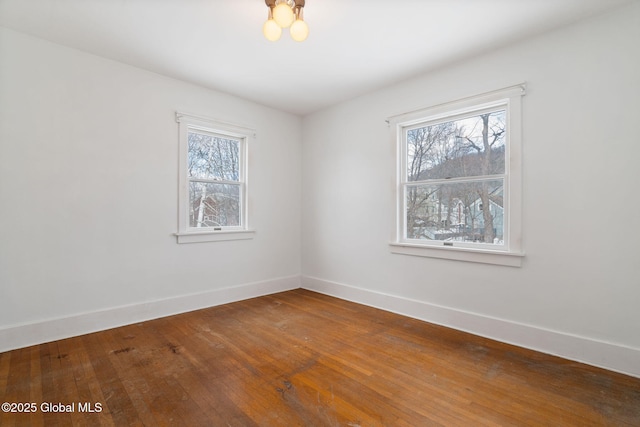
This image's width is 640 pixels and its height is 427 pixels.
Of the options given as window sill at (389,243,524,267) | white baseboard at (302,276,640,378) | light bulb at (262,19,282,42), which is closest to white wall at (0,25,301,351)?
light bulb at (262,19,282,42)

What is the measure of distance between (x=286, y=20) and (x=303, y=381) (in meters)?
2.54

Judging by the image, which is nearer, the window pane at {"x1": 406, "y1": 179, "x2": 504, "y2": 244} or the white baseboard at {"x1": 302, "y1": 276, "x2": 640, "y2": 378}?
the white baseboard at {"x1": 302, "y1": 276, "x2": 640, "y2": 378}

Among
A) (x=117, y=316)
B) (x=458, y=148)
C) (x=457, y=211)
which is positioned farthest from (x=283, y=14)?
(x=117, y=316)

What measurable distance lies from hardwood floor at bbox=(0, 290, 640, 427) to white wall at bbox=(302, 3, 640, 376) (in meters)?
0.28

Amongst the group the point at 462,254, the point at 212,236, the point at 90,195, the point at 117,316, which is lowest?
the point at 117,316

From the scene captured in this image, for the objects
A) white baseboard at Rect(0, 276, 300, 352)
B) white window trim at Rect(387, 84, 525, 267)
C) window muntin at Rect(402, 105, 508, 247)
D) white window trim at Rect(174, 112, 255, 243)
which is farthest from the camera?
white window trim at Rect(174, 112, 255, 243)

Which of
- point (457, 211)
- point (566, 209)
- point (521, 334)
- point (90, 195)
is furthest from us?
point (457, 211)

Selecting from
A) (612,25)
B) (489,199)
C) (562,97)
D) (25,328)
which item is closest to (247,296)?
(25,328)

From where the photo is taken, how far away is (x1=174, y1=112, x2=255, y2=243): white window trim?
3.65 m

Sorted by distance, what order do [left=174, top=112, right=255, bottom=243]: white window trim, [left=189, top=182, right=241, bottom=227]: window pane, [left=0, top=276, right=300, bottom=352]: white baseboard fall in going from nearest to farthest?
1. [left=0, top=276, right=300, bottom=352]: white baseboard
2. [left=174, top=112, right=255, bottom=243]: white window trim
3. [left=189, top=182, right=241, bottom=227]: window pane

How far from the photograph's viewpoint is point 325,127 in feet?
15.2

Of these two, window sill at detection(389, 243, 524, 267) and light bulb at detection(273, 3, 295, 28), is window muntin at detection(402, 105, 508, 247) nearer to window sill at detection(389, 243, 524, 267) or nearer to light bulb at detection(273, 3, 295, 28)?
window sill at detection(389, 243, 524, 267)

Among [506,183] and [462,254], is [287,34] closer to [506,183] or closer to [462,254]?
[506,183]

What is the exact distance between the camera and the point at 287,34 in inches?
108
